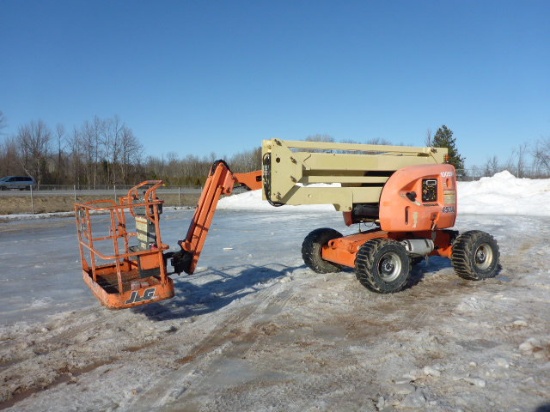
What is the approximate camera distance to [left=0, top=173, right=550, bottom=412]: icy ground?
12.8 ft

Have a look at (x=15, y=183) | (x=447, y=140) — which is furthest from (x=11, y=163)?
(x=447, y=140)

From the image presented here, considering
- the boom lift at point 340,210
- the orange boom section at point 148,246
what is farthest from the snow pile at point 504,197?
the orange boom section at point 148,246

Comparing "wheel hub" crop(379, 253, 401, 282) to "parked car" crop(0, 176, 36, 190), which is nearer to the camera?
"wheel hub" crop(379, 253, 401, 282)

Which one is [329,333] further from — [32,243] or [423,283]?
[32,243]

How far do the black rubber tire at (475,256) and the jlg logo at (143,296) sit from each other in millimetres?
5357

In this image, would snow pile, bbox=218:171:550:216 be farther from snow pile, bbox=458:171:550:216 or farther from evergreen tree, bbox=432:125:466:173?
evergreen tree, bbox=432:125:466:173

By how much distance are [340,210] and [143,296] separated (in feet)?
11.3

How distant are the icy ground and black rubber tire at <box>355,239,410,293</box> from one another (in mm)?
240

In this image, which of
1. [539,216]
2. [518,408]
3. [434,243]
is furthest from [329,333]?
[539,216]

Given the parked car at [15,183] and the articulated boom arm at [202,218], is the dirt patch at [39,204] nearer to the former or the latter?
the parked car at [15,183]

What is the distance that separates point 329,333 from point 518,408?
237cm

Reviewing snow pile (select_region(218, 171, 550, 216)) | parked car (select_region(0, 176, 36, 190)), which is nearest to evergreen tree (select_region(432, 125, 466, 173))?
snow pile (select_region(218, 171, 550, 216))

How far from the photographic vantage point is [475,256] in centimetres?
803

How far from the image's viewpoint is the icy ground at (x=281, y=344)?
3.89m
